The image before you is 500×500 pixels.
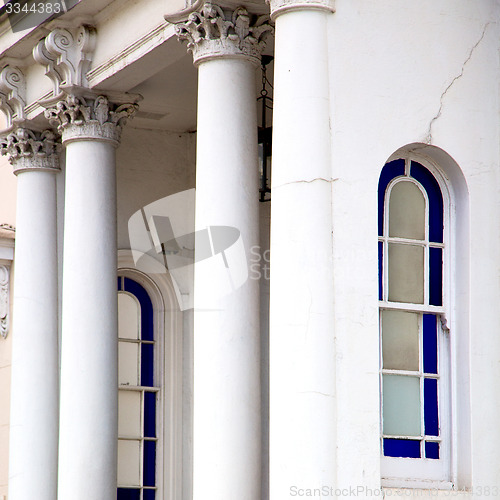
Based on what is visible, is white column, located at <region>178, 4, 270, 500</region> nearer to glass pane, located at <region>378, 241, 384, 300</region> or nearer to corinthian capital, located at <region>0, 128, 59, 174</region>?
glass pane, located at <region>378, 241, 384, 300</region>

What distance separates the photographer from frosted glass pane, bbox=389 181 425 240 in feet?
39.4

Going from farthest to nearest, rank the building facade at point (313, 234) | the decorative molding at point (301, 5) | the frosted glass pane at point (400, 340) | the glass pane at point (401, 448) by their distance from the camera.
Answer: the frosted glass pane at point (400, 340)
the glass pane at point (401, 448)
the decorative molding at point (301, 5)
the building facade at point (313, 234)

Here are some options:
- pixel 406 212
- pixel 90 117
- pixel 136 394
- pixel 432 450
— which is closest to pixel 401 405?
pixel 432 450

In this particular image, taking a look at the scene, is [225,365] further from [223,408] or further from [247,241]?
[247,241]

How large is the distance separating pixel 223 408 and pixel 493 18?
4.45 meters

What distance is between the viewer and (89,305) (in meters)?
15.2

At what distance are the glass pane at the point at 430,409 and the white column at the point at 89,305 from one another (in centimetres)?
470

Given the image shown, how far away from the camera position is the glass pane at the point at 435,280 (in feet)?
39.5

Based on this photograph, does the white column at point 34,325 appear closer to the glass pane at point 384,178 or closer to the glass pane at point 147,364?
the glass pane at point 147,364

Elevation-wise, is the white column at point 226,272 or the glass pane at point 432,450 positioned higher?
the white column at point 226,272

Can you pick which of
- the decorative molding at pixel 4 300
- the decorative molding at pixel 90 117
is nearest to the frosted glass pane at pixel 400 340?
the decorative molding at pixel 90 117

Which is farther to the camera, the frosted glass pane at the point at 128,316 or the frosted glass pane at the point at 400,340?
the frosted glass pane at the point at 128,316

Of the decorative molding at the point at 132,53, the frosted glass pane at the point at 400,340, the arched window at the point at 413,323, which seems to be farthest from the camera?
the decorative molding at the point at 132,53

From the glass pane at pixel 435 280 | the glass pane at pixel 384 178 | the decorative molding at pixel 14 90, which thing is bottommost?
the glass pane at pixel 435 280
